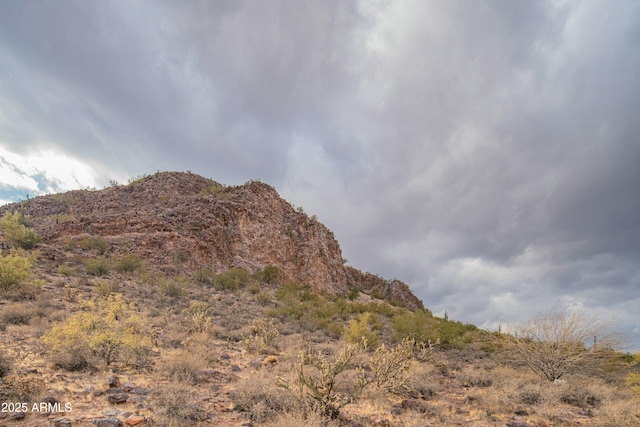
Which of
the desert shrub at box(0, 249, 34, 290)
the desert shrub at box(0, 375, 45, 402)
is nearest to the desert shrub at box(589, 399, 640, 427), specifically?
the desert shrub at box(0, 375, 45, 402)

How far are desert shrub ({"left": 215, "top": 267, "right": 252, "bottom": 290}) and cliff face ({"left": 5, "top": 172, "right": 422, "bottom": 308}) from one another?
2038 millimetres

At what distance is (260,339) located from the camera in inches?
370

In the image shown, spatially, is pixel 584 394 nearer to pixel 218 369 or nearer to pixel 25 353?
pixel 218 369

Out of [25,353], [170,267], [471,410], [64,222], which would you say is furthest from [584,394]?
[64,222]

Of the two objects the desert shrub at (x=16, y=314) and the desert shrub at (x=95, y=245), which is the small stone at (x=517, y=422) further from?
the desert shrub at (x=95, y=245)

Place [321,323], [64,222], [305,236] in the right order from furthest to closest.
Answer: [305,236] < [64,222] < [321,323]

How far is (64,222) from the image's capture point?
21.2 m

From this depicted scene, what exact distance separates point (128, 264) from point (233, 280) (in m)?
5.86

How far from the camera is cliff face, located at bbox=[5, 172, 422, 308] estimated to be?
2069cm

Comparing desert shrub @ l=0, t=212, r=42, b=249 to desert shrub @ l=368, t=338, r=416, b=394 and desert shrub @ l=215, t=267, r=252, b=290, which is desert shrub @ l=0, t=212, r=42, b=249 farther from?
desert shrub @ l=368, t=338, r=416, b=394

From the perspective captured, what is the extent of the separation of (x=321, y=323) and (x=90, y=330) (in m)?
8.51

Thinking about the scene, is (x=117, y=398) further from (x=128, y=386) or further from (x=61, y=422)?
(x=61, y=422)

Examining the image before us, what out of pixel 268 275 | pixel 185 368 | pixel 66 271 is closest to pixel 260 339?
pixel 185 368

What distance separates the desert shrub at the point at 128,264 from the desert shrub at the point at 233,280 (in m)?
4.47
